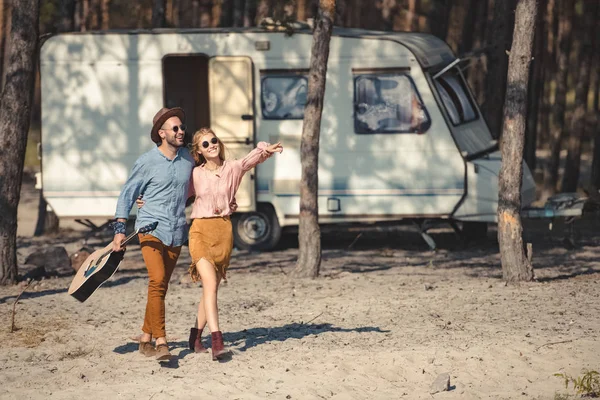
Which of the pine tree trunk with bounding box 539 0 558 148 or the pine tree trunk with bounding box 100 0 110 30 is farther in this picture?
the pine tree trunk with bounding box 100 0 110 30

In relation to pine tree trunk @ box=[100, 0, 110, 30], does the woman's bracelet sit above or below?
below

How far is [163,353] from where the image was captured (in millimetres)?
7598

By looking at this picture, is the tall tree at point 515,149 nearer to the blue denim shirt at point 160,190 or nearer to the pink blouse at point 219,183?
the pink blouse at point 219,183

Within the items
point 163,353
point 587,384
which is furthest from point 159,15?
point 587,384

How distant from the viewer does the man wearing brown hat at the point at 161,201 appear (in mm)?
7570

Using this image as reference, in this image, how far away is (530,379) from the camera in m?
7.41

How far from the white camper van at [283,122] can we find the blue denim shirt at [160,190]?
6007 millimetres

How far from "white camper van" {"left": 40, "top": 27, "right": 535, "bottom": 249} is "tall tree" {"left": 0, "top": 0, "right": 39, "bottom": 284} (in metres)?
2.47

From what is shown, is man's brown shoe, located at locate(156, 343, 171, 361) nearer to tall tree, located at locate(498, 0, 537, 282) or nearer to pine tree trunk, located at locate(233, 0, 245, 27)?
tall tree, located at locate(498, 0, 537, 282)

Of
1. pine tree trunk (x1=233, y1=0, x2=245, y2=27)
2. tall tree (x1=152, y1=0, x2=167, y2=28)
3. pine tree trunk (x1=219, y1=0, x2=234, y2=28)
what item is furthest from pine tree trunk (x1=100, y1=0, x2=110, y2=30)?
tall tree (x1=152, y1=0, x2=167, y2=28)

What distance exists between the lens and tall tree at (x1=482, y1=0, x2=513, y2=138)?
1592 cm

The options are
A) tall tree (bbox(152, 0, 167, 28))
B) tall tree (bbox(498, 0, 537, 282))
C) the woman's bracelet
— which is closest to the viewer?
the woman's bracelet

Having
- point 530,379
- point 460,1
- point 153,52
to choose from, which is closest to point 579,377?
point 530,379

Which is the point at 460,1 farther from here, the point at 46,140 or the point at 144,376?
the point at 144,376
